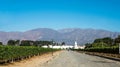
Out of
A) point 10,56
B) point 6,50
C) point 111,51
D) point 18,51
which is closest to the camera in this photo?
point 6,50

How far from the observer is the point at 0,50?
116 ft

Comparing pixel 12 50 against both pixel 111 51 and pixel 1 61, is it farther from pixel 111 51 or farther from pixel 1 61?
pixel 111 51

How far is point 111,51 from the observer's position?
284 feet

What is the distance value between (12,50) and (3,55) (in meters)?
5.61

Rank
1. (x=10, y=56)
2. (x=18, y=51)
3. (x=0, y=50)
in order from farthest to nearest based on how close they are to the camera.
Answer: (x=18, y=51) → (x=10, y=56) → (x=0, y=50)

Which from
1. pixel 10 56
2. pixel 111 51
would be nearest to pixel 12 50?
pixel 10 56

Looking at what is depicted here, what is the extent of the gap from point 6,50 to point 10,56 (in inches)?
110

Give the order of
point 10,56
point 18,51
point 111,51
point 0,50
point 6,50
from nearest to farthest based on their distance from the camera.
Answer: point 0,50
point 6,50
point 10,56
point 18,51
point 111,51

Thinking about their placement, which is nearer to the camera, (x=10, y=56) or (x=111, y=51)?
(x=10, y=56)

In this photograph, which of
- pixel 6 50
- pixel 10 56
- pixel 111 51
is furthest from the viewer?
pixel 111 51

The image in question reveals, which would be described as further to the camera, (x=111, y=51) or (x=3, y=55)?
(x=111, y=51)

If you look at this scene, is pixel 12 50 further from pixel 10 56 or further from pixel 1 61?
pixel 1 61

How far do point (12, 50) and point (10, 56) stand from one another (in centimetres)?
170

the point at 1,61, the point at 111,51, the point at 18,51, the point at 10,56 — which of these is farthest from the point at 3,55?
the point at 111,51
